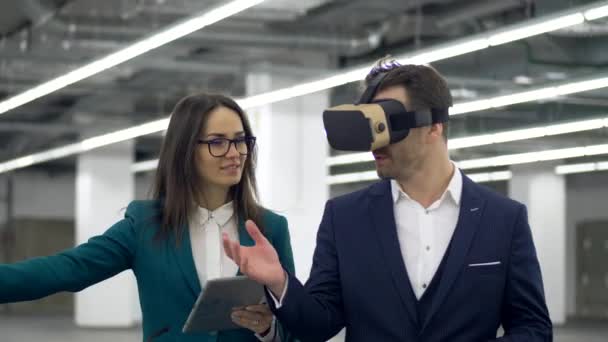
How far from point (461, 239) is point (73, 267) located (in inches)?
42.3

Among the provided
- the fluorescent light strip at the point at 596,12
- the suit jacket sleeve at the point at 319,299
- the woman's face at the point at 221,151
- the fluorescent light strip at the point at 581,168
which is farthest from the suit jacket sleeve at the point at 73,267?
the fluorescent light strip at the point at 581,168

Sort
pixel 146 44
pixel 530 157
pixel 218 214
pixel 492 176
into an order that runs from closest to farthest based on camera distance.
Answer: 1. pixel 218 214
2. pixel 146 44
3. pixel 530 157
4. pixel 492 176

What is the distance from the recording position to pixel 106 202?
68.6 ft

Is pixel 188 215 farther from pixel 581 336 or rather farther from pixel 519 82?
pixel 581 336

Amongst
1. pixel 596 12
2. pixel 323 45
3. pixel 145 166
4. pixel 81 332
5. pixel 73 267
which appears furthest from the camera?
pixel 145 166

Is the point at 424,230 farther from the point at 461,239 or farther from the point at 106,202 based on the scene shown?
the point at 106,202

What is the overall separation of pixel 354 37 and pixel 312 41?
2.65ft

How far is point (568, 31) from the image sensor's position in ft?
31.6

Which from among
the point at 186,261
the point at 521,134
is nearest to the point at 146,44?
the point at 521,134

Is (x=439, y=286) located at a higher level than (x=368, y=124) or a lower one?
lower

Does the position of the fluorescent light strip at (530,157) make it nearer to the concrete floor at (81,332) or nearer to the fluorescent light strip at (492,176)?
the fluorescent light strip at (492,176)

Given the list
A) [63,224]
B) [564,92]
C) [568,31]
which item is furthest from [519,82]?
[63,224]

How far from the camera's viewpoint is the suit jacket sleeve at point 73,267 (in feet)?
9.29

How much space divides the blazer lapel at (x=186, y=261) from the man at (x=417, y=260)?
0.58m
